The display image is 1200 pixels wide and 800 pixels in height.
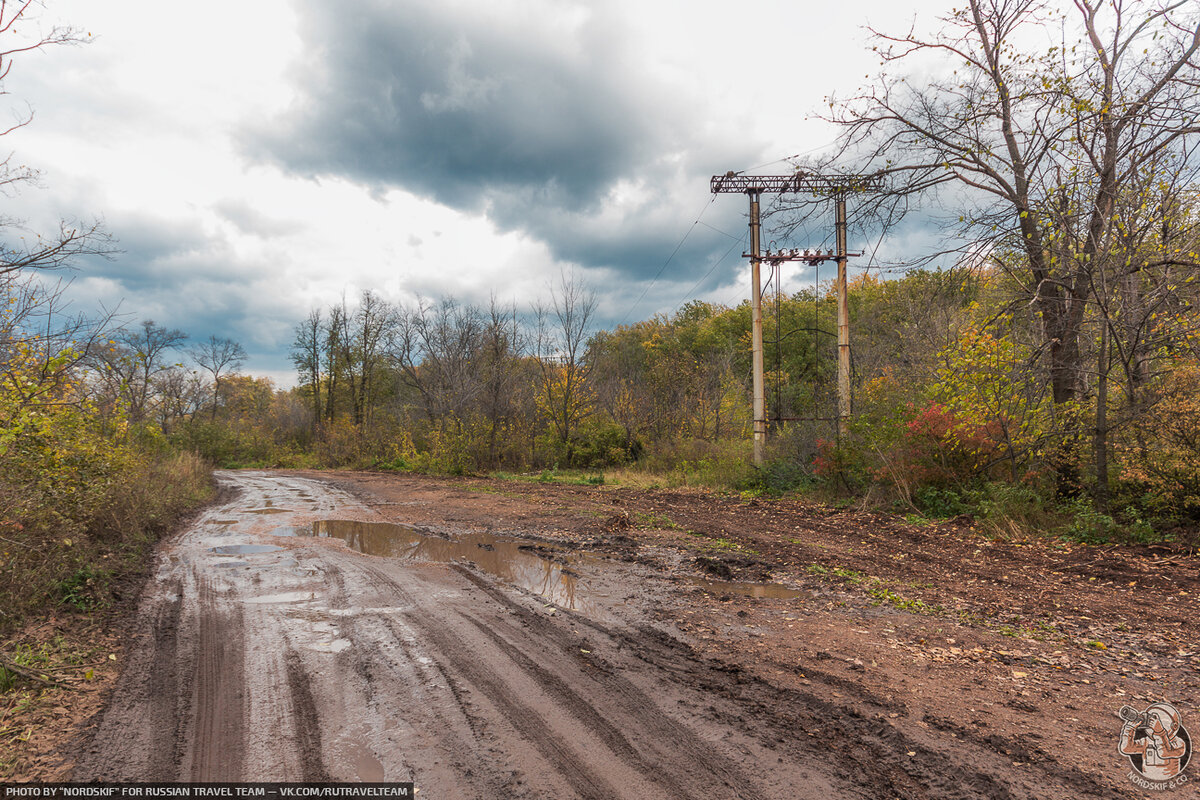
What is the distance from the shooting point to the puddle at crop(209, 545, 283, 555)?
873 cm

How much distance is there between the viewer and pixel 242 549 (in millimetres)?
8945

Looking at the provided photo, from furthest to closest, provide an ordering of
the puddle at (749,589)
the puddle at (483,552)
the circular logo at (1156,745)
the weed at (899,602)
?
the puddle at (483,552) → the puddle at (749,589) → the weed at (899,602) → the circular logo at (1156,745)

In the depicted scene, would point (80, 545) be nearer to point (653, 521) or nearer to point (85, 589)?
point (85, 589)

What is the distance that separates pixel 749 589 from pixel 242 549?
8119 millimetres

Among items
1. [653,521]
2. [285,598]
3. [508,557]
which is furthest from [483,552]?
[653,521]

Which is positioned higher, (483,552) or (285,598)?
(285,598)

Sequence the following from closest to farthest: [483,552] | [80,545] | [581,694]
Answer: [581,694] → [80,545] → [483,552]

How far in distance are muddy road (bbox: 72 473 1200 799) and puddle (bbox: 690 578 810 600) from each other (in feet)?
0.19

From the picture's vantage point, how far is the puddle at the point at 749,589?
6621mm

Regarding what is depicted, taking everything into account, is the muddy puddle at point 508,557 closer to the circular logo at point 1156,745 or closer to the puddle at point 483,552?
the puddle at point 483,552

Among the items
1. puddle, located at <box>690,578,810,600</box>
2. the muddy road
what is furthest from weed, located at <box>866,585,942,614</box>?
puddle, located at <box>690,578,810,600</box>

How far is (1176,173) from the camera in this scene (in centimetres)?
733

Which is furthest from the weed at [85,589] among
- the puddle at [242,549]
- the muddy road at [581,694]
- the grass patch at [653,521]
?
the grass patch at [653,521]

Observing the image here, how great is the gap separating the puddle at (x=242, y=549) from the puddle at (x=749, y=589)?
6.95 m
